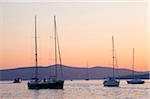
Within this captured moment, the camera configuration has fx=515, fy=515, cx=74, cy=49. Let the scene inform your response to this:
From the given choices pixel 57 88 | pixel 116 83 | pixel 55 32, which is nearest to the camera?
pixel 55 32

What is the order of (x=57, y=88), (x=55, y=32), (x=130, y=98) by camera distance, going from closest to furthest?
1. (x=130, y=98)
2. (x=55, y=32)
3. (x=57, y=88)

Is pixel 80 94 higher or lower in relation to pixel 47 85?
lower

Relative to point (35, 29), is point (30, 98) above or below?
below

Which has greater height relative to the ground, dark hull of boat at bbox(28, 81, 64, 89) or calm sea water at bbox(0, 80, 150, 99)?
dark hull of boat at bbox(28, 81, 64, 89)

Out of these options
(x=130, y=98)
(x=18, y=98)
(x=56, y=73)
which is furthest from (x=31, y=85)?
(x=130, y=98)

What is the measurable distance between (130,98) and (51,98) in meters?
6.27

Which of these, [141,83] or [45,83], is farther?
[141,83]

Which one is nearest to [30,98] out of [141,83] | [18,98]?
[18,98]

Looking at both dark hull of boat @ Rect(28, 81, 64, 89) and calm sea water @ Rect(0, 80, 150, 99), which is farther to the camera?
dark hull of boat @ Rect(28, 81, 64, 89)

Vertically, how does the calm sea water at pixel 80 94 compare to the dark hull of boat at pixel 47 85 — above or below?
below

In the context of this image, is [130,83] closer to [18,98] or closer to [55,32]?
[55,32]

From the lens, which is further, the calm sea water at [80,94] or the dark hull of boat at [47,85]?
the dark hull of boat at [47,85]

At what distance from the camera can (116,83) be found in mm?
62469

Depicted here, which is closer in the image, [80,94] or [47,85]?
[80,94]
